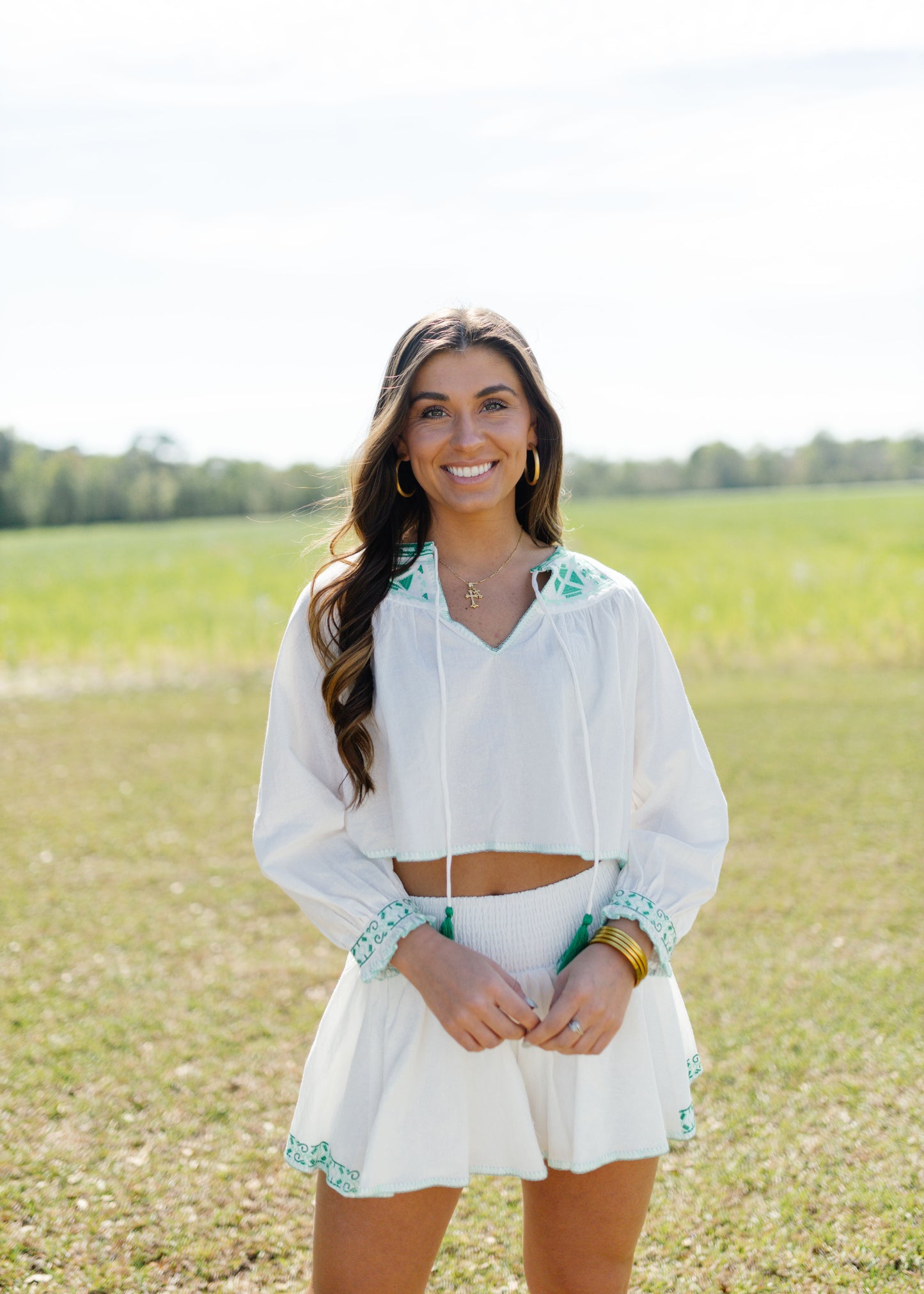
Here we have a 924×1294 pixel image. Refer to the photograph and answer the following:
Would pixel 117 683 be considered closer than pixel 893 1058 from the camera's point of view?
No

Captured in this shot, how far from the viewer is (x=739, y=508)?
45.7 meters

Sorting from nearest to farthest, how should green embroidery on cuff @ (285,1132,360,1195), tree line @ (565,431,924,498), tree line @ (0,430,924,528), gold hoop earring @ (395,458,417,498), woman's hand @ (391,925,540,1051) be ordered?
woman's hand @ (391,925,540,1051) < green embroidery on cuff @ (285,1132,360,1195) < gold hoop earring @ (395,458,417,498) < tree line @ (0,430,924,528) < tree line @ (565,431,924,498)

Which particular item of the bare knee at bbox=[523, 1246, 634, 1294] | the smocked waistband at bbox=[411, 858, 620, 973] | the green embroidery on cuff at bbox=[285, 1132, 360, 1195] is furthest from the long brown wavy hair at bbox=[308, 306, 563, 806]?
the bare knee at bbox=[523, 1246, 634, 1294]

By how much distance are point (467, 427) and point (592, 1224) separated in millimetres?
1285

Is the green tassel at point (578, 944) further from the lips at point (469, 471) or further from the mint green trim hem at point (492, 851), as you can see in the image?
the lips at point (469, 471)

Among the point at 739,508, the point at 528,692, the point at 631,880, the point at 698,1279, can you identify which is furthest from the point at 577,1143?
the point at 739,508

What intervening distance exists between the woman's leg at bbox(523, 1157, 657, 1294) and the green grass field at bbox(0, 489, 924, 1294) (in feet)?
3.64

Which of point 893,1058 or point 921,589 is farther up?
point 921,589

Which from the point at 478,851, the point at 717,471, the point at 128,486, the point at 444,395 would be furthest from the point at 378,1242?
the point at 717,471

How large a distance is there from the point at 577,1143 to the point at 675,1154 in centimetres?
188

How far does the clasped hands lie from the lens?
4.82 ft

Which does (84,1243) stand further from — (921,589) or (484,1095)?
(921,589)

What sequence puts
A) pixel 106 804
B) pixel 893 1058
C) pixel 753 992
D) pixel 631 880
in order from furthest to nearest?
pixel 106 804 → pixel 753 992 → pixel 893 1058 → pixel 631 880

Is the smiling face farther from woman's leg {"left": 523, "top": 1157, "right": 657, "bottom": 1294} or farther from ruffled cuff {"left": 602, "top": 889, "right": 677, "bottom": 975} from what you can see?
woman's leg {"left": 523, "top": 1157, "right": 657, "bottom": 1294}
